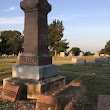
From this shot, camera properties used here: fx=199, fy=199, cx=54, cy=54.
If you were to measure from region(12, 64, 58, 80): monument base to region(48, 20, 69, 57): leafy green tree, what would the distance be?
153 feet

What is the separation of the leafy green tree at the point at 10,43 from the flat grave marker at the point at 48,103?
68.4 meters

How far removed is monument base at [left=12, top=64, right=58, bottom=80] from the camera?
7564mm

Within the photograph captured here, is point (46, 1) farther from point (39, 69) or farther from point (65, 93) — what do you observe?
point (65, 93)

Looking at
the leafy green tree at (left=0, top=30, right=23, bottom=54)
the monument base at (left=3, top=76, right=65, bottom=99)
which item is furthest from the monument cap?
the leafy green tree at (left=0, top=30, right=23, bottom=54)

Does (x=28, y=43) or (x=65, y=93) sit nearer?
(x=65, y=93)

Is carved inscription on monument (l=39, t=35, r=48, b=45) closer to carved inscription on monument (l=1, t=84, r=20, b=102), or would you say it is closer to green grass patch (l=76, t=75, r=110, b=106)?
carved inscription on monument (l=1, t=84, r=20, b=102)

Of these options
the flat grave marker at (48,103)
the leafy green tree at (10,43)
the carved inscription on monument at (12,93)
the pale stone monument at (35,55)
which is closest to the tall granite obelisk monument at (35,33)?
the pale stone monument at (35,55)

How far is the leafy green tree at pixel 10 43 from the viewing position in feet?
240

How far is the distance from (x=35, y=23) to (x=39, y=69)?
1962 mm

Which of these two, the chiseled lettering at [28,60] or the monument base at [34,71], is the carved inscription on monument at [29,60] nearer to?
the chiseled lettering at [28,60]

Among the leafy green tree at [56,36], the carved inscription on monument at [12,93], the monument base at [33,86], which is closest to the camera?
the carved inscription on monument at [12,93]

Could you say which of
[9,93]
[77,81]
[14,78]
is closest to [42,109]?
[9,93]

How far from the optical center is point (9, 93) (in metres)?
6.61

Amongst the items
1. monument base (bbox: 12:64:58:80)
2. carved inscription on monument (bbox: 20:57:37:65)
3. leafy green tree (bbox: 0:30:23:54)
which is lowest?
monument base (bbox: 12:64:58:80)
